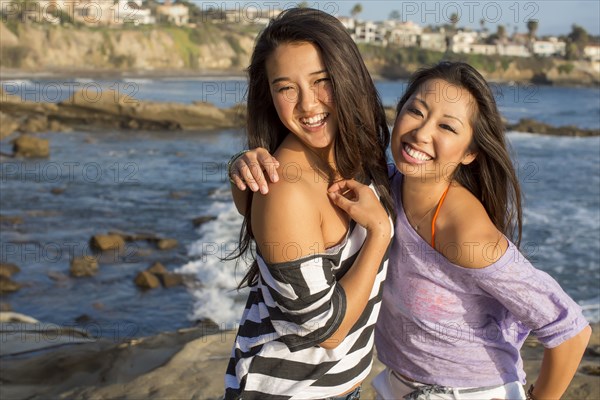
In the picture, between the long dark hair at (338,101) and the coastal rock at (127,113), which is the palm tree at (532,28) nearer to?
the coastal rock at (127,113)

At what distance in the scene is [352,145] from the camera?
1.95 metres

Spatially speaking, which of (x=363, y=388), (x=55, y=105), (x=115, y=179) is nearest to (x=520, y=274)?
(x=363, y=388)

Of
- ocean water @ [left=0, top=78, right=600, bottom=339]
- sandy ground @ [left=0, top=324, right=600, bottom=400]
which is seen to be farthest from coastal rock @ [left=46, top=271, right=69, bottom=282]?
sandy ground @ [left=0, top=324, right=600, bottom=400]

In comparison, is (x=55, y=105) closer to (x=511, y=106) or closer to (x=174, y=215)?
(x=174, y=215)

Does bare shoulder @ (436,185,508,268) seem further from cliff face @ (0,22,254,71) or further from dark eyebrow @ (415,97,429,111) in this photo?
cliff face @ (0,22,254,71)

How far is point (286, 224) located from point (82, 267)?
25.1 ft

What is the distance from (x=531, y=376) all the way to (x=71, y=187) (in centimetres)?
1289

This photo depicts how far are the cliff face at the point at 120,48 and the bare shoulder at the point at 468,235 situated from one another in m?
62.7

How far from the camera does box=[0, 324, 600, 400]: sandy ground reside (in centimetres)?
388

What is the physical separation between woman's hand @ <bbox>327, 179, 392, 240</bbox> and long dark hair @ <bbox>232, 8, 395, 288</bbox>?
0.25ft

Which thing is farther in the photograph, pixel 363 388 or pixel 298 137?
pixel 363 388

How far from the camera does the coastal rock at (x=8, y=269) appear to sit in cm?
Result: 842

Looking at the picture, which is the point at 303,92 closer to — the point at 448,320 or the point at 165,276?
the point at 448,320

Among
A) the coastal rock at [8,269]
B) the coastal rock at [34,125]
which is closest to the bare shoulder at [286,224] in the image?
the coastal rock at [8,269]
